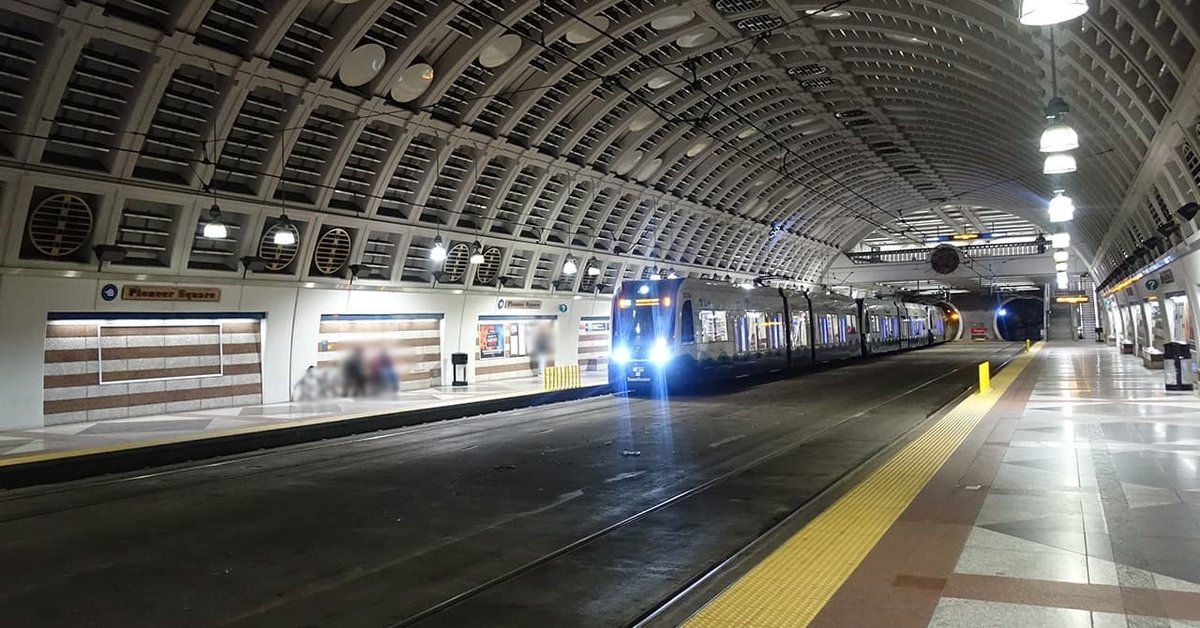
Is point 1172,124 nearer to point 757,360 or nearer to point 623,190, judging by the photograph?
point 757,360

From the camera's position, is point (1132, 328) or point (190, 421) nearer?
point (190, 421)

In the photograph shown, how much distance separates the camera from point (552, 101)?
24344 mm

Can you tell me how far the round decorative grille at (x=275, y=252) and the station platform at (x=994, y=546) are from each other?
15.0 m

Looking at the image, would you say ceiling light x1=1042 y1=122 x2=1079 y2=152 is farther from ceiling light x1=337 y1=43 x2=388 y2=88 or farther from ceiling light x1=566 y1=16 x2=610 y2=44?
ceiling light x1=337 y1=43 x2=388 y2=88

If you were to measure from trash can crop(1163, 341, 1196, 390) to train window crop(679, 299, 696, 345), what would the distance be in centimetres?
1070

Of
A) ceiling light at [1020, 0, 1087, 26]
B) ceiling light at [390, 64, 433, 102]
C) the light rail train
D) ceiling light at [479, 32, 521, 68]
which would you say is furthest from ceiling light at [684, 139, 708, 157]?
ceiling light at [1020, 0, 1087, 26]

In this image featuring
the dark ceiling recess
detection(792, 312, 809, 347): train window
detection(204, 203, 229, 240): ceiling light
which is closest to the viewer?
detection(204, 203, 229, 240): ceiling light

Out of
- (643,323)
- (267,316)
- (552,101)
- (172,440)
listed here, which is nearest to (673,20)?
(552,101)

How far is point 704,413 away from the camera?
17922 mm

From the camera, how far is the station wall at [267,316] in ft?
50.9

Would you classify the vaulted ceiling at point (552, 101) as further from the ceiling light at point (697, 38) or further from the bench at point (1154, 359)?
the bench at point (1154, 359)

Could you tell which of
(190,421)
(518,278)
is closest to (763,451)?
(190,421)

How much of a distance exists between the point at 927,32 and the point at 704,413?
11.9m

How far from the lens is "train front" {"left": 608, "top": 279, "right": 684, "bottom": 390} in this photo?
71.0ft
